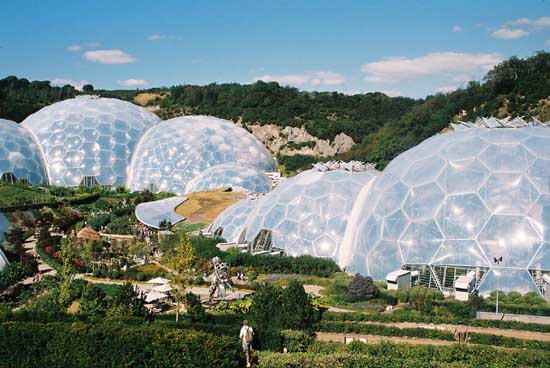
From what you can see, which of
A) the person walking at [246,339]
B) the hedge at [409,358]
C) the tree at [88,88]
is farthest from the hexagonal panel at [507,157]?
the tree at [88,88]

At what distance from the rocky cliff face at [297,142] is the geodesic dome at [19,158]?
3170 centimetres

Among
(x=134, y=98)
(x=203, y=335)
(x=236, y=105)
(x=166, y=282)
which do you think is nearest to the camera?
(x=203, y=335)

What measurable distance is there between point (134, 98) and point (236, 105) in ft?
72.3

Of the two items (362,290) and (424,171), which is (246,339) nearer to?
(362,290)

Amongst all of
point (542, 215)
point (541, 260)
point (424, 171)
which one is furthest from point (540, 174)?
point (424, 171)

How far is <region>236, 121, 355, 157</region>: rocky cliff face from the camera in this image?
6981cm

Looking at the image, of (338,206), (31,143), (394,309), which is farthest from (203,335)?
(31,143)

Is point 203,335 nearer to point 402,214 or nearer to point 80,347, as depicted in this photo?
point 80,347

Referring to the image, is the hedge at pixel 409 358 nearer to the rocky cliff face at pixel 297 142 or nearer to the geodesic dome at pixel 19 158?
the geodesic dome at pixel 19 158

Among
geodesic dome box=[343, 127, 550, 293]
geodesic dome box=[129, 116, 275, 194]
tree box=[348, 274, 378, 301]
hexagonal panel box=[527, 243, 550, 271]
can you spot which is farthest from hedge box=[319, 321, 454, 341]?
geodesic dome box=[129, 116, 275, 194]

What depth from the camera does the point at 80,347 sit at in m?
12.4

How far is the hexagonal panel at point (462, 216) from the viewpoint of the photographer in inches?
788

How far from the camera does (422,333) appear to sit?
50.0 ft

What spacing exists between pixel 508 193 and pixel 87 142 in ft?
118
